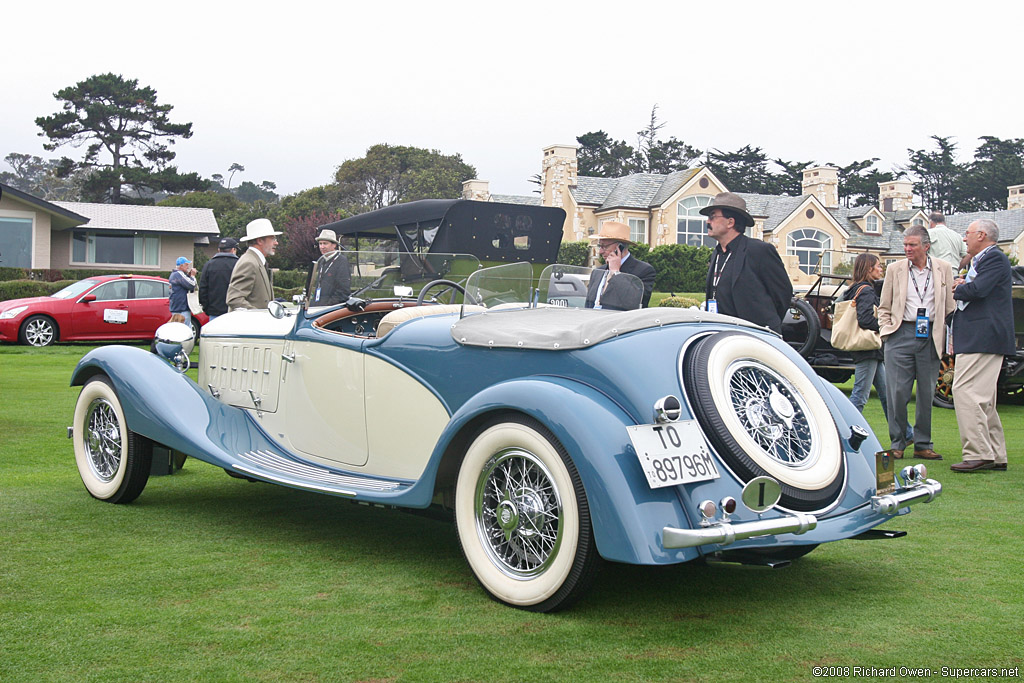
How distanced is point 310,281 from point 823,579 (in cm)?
303

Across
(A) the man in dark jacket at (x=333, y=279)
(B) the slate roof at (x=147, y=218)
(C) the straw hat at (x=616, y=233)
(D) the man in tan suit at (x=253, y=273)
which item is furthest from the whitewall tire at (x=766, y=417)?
(B) the slate roof at (x=147, y=218)

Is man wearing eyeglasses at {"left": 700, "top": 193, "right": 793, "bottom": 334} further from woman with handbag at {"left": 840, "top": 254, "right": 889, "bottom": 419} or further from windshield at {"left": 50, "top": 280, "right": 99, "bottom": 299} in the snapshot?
windshield at {"left": 50, "top": 280, "right": 99, "bottom": 299}

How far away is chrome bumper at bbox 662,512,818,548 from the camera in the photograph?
298 cm

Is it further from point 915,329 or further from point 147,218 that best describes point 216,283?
point 147,218

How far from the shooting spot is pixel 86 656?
285cm

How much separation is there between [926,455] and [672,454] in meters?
4.68

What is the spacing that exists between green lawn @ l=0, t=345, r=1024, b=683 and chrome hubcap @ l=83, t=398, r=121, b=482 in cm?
25

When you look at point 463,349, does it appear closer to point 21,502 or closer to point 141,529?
point 141,529

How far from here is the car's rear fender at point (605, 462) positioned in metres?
3.03

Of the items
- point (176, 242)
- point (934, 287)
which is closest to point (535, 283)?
point (934, 287)

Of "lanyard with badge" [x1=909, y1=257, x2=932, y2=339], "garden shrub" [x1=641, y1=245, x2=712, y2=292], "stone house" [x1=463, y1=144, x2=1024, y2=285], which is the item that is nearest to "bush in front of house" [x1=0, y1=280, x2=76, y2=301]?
"lanyard with badge" [x1=909, y1=257, x2=932, y2=339]

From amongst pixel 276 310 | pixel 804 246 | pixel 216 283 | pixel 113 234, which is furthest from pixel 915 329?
pixel 804 246

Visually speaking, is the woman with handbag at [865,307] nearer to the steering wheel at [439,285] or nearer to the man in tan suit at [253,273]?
the steering wheel at [439,285]

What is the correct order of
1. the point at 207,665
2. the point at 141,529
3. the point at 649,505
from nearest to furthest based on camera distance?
the point at 207,665, the point at 649,505, the point at 141,529
